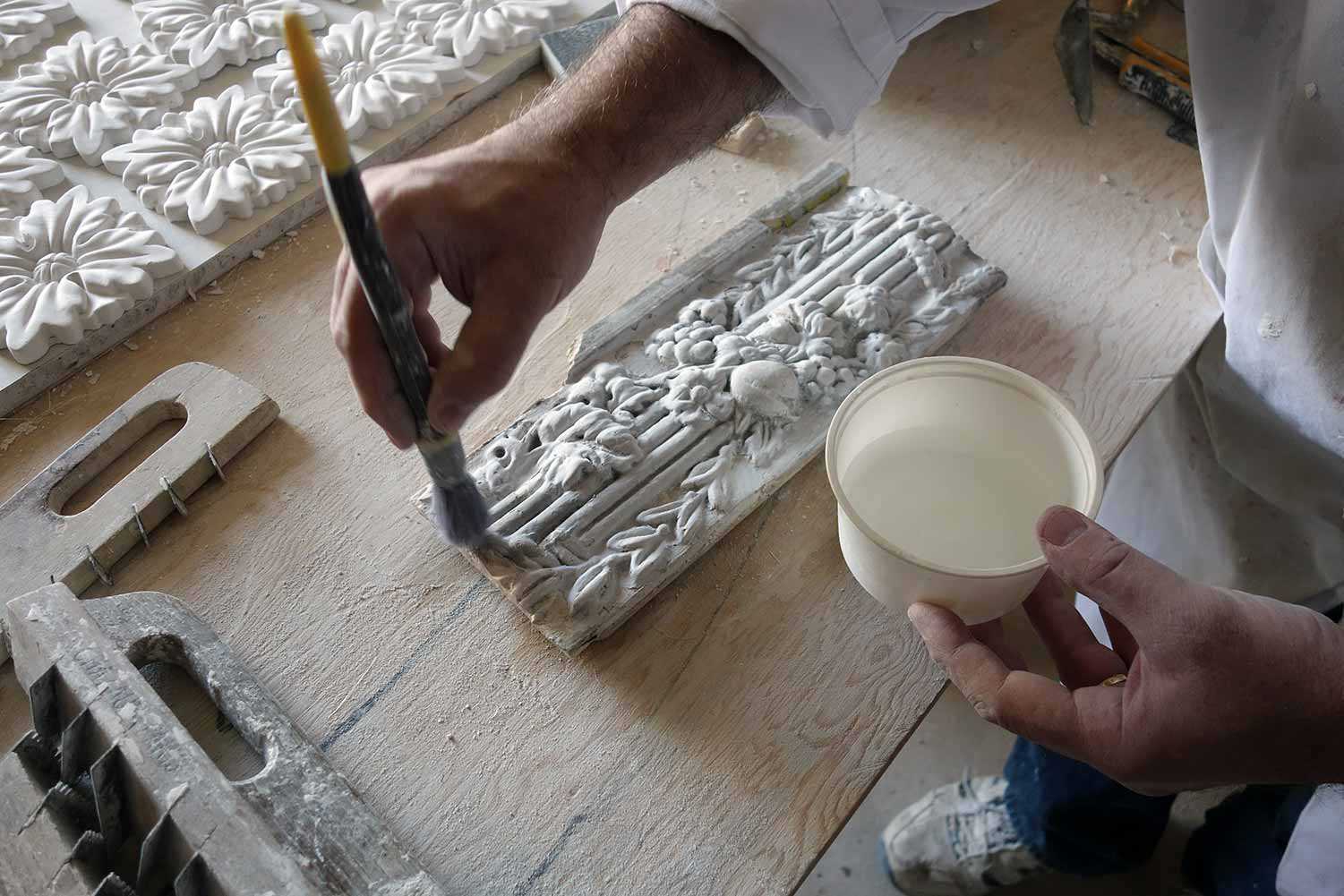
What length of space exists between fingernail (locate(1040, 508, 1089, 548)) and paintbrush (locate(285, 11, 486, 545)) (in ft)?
1.77

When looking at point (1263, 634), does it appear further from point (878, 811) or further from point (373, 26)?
point (373, 26)

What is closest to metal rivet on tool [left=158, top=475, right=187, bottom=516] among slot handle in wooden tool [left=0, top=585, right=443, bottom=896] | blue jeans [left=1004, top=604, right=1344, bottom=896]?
slot handle in wooden tool [left=0, top=585, right=443, bottom=896]

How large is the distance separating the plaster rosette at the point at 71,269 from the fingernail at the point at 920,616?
3.42 ft

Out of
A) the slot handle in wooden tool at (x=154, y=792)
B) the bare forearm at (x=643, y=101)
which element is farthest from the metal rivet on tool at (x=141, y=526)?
the bare forearm at (x=643, y=101)

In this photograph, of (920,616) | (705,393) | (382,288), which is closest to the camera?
(382,288)

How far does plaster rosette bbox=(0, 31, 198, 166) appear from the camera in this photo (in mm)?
1395

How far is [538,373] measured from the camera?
1.21 meters

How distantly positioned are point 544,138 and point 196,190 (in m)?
0.67

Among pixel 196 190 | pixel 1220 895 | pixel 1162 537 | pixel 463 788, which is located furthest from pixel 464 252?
pixel 1220 895

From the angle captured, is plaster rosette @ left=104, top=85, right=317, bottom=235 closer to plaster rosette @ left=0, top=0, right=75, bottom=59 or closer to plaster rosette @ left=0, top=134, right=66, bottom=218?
plaster rosette @ left=0, top=134, right=66, bottom=218

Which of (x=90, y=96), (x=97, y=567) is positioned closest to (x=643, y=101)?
(x=97, y=567)

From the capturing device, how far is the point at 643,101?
979 mm

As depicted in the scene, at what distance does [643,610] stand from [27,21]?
4.68 ft

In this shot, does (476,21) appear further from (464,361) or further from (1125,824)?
(1125,824)
